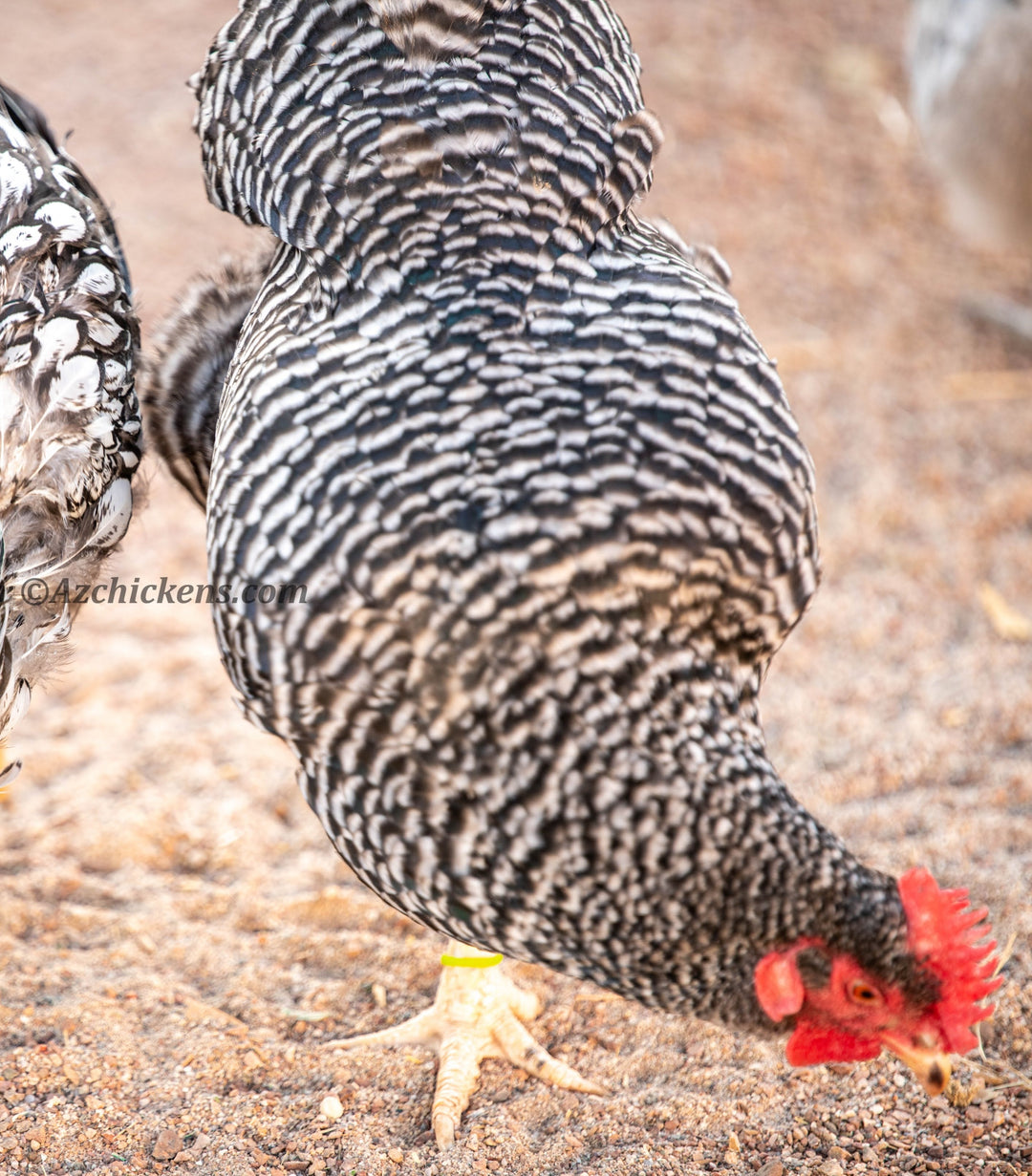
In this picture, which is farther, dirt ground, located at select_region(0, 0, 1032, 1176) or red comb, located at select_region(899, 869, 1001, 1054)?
dirt ground, located at select_region(0, 0, 1032, 1176)

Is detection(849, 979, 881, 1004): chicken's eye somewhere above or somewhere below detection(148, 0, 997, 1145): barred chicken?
below

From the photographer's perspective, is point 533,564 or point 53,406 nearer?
point 533,564

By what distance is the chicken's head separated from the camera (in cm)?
195

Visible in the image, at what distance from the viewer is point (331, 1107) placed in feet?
7.93

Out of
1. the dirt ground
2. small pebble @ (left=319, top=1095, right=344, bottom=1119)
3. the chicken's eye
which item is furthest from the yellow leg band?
the chicken's eye

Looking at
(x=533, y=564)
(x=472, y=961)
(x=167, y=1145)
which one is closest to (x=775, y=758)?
(x=472, y=961)

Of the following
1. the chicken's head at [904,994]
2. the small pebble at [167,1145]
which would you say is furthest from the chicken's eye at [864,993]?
the small pebble at [167,1145]

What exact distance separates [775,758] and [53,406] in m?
2.31

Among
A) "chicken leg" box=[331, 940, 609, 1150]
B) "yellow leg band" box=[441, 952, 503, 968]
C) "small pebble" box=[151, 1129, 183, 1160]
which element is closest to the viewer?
"small pebble" box=[151, 1129, 183, 1160]

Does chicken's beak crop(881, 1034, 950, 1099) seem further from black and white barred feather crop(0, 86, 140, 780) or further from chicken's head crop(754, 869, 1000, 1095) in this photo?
black and white barred feather crop(0, 86, 140, 780)

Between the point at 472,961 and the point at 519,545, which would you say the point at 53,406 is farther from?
the point at 472,961

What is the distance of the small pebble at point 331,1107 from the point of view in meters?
2.40

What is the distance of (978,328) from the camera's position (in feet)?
17.9

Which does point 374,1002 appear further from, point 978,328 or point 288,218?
point 978,328
